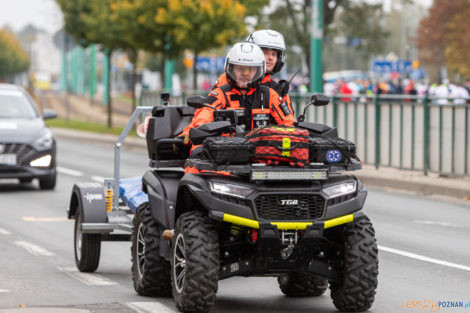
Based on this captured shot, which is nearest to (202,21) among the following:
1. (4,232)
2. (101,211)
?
(4,232)

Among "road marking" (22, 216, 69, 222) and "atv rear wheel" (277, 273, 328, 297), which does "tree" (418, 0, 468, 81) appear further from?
"atv rear wheel" (277, 273, 328, 297)

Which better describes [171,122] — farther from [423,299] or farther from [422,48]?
[422,48]

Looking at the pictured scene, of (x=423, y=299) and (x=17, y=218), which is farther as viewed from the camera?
(x=17, y=218)

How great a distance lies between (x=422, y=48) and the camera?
88125 millimetres

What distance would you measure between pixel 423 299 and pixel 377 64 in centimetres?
5075

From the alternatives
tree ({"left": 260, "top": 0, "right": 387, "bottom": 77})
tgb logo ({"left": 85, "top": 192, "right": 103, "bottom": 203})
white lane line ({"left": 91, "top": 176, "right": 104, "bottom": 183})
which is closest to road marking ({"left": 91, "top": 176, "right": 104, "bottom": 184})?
white lane line ({"left": 91, "top": 176, "right": 104, "bottom": 183})

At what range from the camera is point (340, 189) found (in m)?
7.44

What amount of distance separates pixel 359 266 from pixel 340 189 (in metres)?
0.49

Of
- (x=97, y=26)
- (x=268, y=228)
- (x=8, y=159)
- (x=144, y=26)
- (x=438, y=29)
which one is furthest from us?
(x=438, y=29)

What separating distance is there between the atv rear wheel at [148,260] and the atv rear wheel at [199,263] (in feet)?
2.82

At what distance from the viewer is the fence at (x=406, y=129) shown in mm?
19391

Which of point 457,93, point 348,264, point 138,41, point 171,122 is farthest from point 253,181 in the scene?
point 138,41

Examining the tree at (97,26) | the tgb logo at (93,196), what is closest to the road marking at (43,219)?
the tgb logo at (93,196)

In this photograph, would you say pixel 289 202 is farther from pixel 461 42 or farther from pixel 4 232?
pixel 461 42
